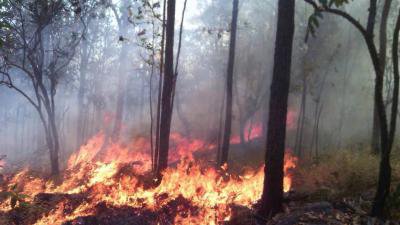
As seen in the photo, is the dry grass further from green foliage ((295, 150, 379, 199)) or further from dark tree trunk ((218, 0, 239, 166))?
dark tree trunk ((218, 0, 239, 166))

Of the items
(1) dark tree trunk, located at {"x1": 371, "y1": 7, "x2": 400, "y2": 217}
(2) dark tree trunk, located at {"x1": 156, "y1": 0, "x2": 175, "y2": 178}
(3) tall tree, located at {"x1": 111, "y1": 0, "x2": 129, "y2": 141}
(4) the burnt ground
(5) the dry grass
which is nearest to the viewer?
(1) dark tree trunk, located at {"x1": 371, "y1": 7, "x2": 400, "y2": 217}

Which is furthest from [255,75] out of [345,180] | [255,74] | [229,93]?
[345,180]

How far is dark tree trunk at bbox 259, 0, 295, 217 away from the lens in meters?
8.20

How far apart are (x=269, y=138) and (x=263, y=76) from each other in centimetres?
2084

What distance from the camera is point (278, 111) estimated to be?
27.1ft

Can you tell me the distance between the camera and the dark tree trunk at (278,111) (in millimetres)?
8195

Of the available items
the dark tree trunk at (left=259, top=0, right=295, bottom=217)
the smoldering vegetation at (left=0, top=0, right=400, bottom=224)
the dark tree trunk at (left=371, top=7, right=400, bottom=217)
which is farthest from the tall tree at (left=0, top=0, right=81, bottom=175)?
the dark tree trunk at (left=371, top=7, right=400, bottom=217)

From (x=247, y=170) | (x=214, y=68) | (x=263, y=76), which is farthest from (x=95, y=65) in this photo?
(x=247, y=170)

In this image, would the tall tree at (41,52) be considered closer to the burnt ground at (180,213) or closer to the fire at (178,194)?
the fire at (178,194)

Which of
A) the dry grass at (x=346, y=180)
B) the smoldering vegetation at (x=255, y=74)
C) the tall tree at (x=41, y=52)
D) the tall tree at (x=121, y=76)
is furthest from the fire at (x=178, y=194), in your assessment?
the tall tree at (x=121, y=76)

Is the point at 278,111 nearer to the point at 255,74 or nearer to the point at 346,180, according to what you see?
the point at 346,180

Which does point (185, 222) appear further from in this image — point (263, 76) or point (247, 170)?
point (263, 76)

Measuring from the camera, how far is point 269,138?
841 cm

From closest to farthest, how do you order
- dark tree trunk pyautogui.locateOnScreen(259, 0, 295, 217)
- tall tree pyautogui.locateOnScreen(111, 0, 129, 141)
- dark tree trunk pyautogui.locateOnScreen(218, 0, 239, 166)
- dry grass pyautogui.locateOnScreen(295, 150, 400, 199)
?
1. dark tree trunk pyautogui.locateOnScreen(259, 0, 295, 217)
2. dry grass pyautogui.locateOnScreen(295, 150, 400, 199)
3. dark tree trunk pyautogui.locateOnScreen(218, 0, 239, 166)
4. tall tree pyautogui.locateOnScreen(111, 0, 129, 141)
